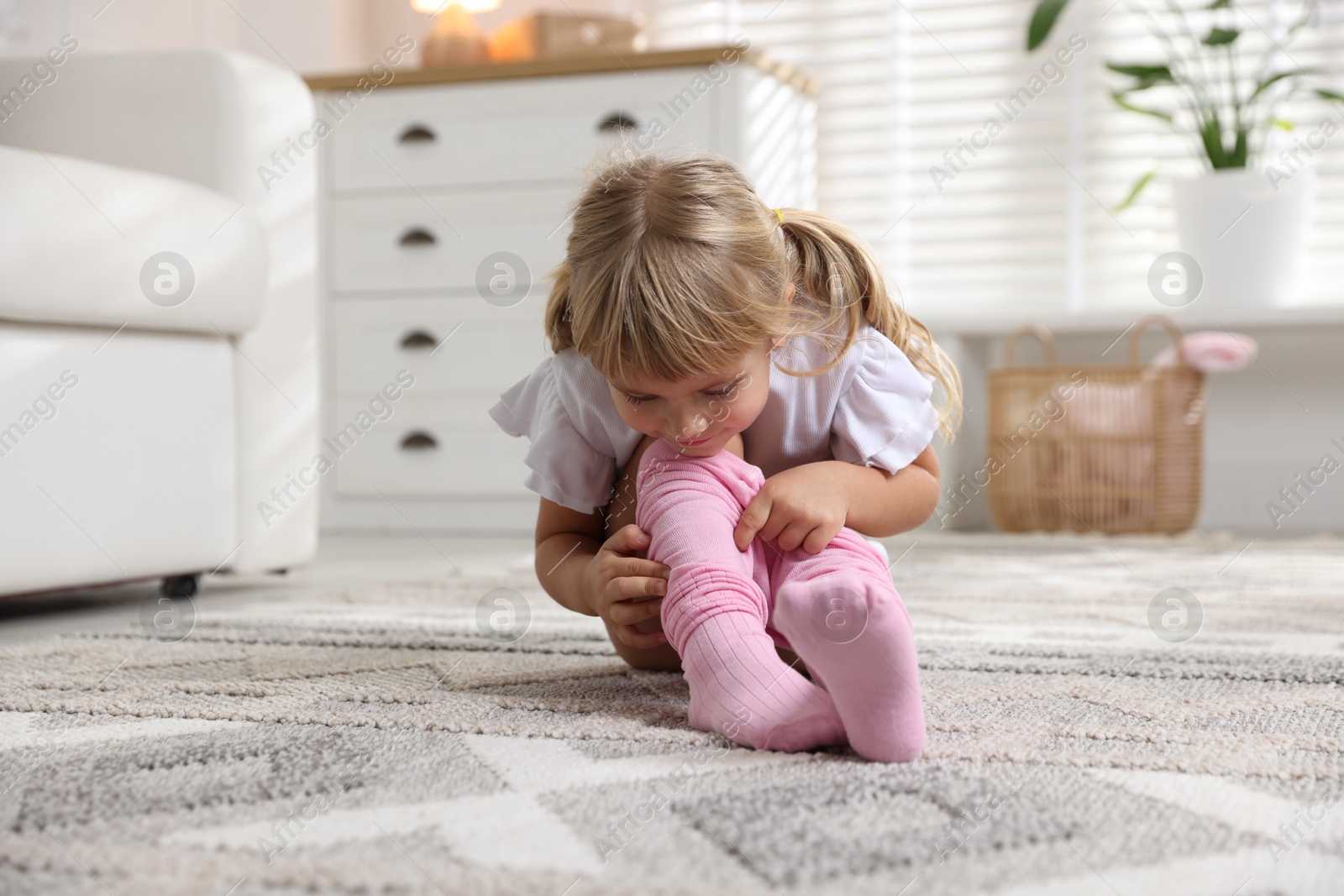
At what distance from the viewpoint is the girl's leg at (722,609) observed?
0.57 m

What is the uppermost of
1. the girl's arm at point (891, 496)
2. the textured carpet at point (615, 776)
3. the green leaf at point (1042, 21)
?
the green leaf at point (1042, 21)

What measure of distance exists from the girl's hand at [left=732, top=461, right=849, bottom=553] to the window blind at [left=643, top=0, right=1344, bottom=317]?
5.99 feet

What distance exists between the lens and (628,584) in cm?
66

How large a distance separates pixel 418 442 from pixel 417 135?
1.85 ft

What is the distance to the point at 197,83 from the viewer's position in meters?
1.32

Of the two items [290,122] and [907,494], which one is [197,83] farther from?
[907,494]

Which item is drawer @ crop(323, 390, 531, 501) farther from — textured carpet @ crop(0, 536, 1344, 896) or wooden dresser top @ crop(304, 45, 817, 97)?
textured carpet @ crop(0, 536, 1344, 896)

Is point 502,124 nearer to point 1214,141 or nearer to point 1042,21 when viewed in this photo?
point 1042,21

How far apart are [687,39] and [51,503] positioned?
2.00 m

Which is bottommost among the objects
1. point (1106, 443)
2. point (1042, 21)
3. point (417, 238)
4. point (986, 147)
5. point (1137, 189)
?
point (1106, 443)

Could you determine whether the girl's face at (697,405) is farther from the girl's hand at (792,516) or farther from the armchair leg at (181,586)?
the armchair leg at (181,586)

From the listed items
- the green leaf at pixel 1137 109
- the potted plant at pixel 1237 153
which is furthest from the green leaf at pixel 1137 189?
the green leaf at pixel 1137 109

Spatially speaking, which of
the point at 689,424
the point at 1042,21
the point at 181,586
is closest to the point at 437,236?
the point at 181,586

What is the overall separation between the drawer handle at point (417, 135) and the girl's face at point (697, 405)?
5.42ft
